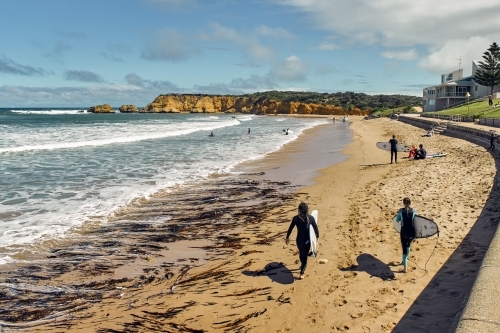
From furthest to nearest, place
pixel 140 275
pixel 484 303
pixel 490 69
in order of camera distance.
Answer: pixel 490 69 < pixel 140 275 < pixel 484 303

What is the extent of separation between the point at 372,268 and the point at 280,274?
161 cm

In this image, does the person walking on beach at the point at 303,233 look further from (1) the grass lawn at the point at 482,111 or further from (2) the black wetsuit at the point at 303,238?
(1) the grass lawn at the point at 482,111

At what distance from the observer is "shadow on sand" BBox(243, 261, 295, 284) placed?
6.96 metres

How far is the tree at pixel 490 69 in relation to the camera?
174ft

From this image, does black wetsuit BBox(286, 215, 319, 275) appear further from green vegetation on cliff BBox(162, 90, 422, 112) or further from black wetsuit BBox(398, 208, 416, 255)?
green vegetation on cliff BBox(162, 90, 422, 112)

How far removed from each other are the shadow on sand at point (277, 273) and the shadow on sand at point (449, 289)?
207 centimetres

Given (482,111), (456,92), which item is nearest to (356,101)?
(456,92)

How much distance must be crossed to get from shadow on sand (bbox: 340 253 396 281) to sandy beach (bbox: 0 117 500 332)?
0.02 meters

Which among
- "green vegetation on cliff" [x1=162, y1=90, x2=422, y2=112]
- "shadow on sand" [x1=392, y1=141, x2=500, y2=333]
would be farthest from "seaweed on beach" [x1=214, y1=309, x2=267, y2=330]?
"green vegetation on cliff" [x1=162, y1=90, x2=422, y2=112]

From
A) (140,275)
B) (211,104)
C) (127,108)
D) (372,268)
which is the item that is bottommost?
(140,275)

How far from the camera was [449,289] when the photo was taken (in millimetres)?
6121

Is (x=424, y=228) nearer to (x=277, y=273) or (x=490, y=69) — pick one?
(x=277, y=273)

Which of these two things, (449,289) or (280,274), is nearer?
(449,289)

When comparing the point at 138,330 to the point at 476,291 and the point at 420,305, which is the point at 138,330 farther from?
the point at 476,291
